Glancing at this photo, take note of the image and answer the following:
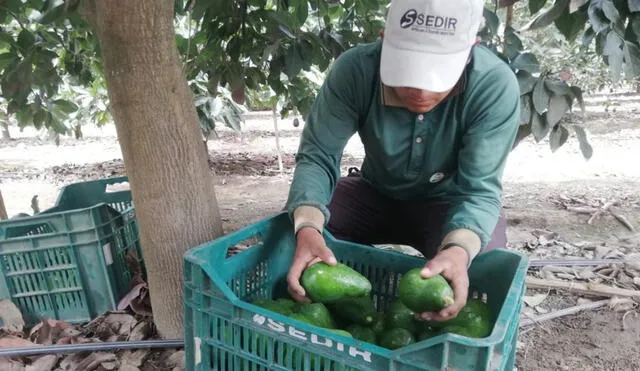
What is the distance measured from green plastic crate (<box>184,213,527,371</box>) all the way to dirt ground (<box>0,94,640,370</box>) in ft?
2.59

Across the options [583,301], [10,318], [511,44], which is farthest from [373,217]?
[10,318]

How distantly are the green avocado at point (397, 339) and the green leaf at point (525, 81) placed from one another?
A: 57.0 inches

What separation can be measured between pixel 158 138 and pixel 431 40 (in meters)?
0.94

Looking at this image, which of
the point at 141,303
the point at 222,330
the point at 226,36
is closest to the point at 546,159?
the point at 226,36

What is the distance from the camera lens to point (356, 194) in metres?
2.17

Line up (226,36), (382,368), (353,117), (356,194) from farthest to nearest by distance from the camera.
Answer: (226,36) → (356,194) → (353,117) → (382,368)

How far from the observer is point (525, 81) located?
2.34m

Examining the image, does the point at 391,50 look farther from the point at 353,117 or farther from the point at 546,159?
the point at 546,159

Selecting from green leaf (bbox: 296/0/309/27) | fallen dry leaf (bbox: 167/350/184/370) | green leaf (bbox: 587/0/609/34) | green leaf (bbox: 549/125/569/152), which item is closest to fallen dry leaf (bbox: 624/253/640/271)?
green leaf (bbox: 549/125/569/152)

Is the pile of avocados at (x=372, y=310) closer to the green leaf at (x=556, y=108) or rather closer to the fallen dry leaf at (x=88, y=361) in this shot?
the fallen dry leaf at (x=88, y=361)

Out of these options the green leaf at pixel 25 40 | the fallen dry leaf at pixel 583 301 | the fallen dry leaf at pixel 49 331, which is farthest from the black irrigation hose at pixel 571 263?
the green leaf at pixel 25 40

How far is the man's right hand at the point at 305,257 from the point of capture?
1433 mm

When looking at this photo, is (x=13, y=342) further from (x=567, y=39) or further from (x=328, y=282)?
(x=567, y=39)

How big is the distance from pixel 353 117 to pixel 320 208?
1.37 ft
